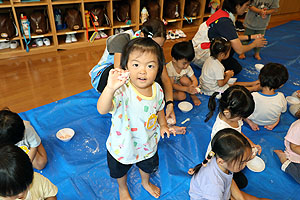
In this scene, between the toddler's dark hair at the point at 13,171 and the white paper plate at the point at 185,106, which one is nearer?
the toddler's dark hair at the point at 13,171

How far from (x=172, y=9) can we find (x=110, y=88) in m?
3.40

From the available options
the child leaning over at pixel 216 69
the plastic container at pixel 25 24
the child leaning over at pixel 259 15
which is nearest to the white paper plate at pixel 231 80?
the child leaning over at pixel 216 69

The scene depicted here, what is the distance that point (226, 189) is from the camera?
129 centimetres

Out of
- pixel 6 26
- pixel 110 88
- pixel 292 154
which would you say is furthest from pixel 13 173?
pixel 6 26

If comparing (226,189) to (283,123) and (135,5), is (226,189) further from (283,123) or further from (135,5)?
(135,5)

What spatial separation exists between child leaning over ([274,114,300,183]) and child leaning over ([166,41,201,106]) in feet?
2.75

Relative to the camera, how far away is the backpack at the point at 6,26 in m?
2.82

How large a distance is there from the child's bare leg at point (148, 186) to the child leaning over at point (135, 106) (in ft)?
0.44

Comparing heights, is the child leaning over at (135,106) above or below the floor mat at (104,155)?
above

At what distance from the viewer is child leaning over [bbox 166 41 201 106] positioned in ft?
6.85

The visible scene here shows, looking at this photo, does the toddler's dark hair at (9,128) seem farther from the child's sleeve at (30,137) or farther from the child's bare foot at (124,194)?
the child's bare foot at (124,194)

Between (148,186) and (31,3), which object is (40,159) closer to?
(148,186)

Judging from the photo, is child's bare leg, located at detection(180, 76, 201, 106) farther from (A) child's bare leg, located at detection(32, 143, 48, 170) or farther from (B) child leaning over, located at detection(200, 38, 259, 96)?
(A) child's bare leg, located at detection(32, 143, 48, 170)

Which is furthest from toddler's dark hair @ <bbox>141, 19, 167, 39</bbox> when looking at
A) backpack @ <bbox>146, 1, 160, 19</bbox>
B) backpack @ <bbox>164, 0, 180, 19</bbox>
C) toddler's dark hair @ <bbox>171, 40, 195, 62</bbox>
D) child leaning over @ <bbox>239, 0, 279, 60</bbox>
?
backpack @ <bbox>164, 0, 180, 19</bbox>
